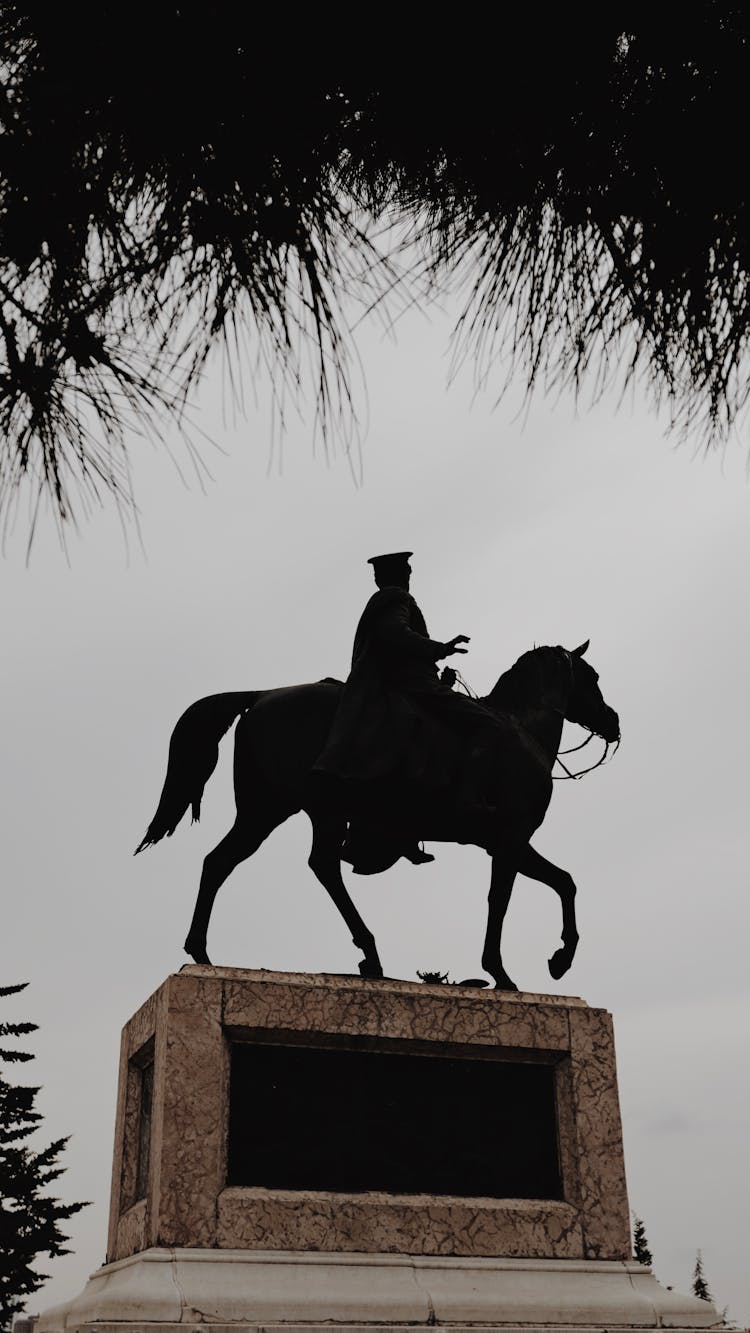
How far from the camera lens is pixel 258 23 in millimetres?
3463

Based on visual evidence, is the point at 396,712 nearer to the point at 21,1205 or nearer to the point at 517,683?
the point at 517,683

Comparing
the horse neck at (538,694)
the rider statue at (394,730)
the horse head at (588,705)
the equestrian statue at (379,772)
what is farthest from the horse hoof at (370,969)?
the horse head at (588,705)

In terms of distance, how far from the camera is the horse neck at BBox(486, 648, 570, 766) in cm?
721

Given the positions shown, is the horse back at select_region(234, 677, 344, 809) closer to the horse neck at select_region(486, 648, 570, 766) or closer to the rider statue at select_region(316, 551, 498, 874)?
the rider statue at select_region(316, 551, 498, 874)

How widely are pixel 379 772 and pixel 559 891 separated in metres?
1.23

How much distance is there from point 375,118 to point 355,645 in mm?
3731

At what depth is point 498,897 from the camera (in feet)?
22.3

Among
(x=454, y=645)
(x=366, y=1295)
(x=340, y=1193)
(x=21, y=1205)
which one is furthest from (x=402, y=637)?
(x=21, y=1205)

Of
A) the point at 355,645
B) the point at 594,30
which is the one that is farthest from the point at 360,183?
the point at 355,645

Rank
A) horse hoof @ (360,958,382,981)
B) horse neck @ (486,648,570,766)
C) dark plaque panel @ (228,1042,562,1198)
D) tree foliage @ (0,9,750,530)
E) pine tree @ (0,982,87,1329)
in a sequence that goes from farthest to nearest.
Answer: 1. pine tree @ (0,982,87,1329)
2. horse neck @ (486,648,570,766)
3. horse hoof @ (360,958,382,981)
4. dark plaque panel @ (228,1042,562,1198)
5. tree foliage @ (0,9,750,530)

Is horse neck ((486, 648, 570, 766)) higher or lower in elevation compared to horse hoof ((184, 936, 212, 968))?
higher

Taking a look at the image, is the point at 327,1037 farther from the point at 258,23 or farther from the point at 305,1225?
the point at 258,23

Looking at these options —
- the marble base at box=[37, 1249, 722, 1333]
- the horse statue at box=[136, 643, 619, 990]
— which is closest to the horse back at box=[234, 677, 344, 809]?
the horse statue at box=[136, 643, 619, 990]

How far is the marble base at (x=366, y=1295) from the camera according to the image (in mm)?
5129
